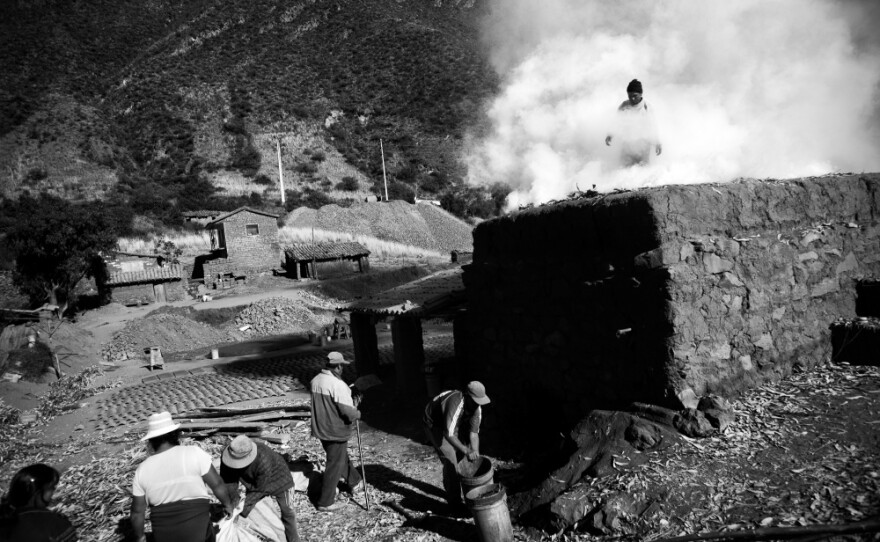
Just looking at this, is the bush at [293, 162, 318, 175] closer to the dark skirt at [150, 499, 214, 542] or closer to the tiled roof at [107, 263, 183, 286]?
the tiled roof at [107, 263, 183, 286]

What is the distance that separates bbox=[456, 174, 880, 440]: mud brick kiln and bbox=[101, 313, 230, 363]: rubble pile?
66.2 ft

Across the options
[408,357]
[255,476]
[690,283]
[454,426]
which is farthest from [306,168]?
[690,283]

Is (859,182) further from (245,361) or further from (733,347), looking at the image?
(245,361)

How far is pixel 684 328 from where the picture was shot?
5602 mm

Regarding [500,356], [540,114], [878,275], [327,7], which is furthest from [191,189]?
[878,275]

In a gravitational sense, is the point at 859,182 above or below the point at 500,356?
above

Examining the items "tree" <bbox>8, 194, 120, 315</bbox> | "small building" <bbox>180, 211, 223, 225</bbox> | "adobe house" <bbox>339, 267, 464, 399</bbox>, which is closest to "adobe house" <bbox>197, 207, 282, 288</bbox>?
"tree" <bbox>8, 194, 120, 315</bbox>

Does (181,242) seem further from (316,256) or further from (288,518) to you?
(288,518)

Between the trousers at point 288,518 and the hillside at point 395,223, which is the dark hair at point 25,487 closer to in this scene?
the trousers at point 288,518

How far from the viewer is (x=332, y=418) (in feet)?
20.7

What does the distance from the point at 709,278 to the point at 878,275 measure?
8.97ft

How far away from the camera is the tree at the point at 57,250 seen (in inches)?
1106

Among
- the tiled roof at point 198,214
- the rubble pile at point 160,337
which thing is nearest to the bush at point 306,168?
→ the tiled roof at point 198,214

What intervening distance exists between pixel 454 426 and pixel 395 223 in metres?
44.2
